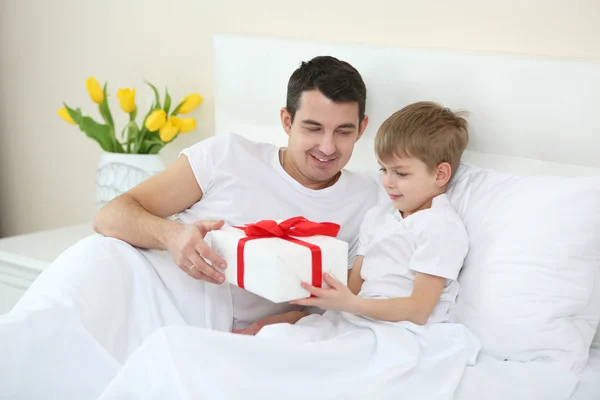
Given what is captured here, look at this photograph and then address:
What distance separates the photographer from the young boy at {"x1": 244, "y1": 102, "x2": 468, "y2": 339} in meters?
1.66

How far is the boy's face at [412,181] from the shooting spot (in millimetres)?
1778

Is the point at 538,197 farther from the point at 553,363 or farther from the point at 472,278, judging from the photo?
the point at 553,363

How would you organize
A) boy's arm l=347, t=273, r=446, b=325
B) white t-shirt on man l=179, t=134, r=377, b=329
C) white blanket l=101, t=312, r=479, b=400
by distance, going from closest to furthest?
white blanket l=101, t=312, r=479, b=400, boy's arm l=347, t=273, r=446, b=325, white t-shirt on man l=179, t=134, r=377, b=329

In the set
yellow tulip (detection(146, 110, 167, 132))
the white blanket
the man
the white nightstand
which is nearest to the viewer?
the white blanket

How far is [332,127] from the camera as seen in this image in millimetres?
1933

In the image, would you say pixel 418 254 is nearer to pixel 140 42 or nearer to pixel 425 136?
pixel 425 136

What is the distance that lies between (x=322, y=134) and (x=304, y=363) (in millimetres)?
664

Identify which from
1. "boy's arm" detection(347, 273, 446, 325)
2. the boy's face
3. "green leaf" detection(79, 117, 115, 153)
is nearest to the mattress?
"boy's arm" detection(347, 273, 446, 325)

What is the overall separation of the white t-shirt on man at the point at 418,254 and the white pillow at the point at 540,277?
0.05 meters

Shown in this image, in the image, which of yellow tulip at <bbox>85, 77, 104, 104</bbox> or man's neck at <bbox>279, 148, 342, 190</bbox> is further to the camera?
yellow tulip at <bbox>85, 77, 104, 104</bbox>

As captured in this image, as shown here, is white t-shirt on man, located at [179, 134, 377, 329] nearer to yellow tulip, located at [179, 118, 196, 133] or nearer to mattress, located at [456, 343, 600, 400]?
mattress, located at [456, 343, 600, 400]

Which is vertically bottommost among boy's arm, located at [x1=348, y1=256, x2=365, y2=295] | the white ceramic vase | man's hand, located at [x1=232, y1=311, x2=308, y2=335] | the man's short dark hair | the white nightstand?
the white nightstand

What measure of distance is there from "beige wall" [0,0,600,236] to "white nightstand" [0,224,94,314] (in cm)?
57

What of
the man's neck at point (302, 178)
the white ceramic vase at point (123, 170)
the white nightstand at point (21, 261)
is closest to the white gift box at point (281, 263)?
the man's neck at point (302, 178)
